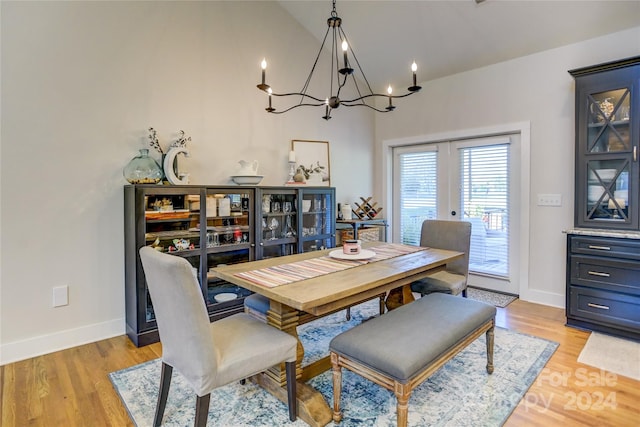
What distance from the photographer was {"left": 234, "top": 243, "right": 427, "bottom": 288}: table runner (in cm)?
188

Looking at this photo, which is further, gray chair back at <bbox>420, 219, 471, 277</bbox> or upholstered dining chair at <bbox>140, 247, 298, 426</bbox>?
gray chair back at <bbox>420, 219, 471, 277</bbox>

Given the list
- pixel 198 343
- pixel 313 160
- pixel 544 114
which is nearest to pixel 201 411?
pixel 198 343

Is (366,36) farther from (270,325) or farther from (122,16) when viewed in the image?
(270,325)

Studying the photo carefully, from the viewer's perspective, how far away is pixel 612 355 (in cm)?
248

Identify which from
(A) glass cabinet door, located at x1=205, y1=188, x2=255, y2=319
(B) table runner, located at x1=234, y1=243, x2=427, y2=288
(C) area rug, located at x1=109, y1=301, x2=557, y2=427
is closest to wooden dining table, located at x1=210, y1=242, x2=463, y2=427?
(B) table runner, located at x1=234, y1=243, x2=427, y2=288

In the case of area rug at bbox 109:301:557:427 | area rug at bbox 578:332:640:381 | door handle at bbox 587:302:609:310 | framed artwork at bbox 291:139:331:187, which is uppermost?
framed artwork at bbox 291:139:331:187

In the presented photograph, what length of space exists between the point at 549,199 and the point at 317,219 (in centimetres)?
239

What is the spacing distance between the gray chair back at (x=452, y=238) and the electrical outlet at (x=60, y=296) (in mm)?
3072

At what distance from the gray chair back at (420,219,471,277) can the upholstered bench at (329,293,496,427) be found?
0.90 meters

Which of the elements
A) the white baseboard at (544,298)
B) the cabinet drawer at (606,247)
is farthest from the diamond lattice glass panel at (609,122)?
the white baseboard at (544,298)

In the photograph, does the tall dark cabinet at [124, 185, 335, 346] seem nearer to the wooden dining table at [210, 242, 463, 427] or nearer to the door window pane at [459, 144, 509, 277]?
the wooden dining table at [210, 242, 463, 427]

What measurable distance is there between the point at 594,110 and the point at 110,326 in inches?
176

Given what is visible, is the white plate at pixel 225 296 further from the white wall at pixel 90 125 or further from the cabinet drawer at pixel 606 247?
the cabinet drawer at pixel 606 247

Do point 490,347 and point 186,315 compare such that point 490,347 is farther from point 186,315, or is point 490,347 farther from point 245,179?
point 245,179
